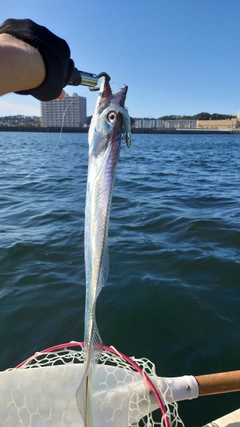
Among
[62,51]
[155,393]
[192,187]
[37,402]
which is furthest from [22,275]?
[192,187]

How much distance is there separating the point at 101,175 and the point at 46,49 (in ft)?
1.91

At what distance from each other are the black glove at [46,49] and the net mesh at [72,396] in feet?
6.91

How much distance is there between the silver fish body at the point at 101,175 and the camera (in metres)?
1.50

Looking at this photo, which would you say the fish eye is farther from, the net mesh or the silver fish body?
the net mesh

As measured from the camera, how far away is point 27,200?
37.3ft

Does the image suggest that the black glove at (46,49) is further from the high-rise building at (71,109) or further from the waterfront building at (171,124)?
the waterfront building at (171,124)

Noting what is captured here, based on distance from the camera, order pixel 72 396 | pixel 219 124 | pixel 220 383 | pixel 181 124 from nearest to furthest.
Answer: pixel 220 383
pixel 72 396
pixel 219 124
pixel 181 124

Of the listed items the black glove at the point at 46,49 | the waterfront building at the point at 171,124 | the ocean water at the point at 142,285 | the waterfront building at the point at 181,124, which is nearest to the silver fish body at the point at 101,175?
the black glove at the point at 46,49

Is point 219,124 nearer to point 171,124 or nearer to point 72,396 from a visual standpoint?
point 171,124

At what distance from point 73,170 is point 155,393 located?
17.8 m

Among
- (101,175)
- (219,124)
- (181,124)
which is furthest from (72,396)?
(181,124)

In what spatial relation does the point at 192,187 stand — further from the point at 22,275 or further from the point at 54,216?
the point at 22,275

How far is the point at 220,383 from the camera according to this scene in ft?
8.15

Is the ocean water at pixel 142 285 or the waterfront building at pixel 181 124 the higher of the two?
the waterfront building at pixel 181 124
